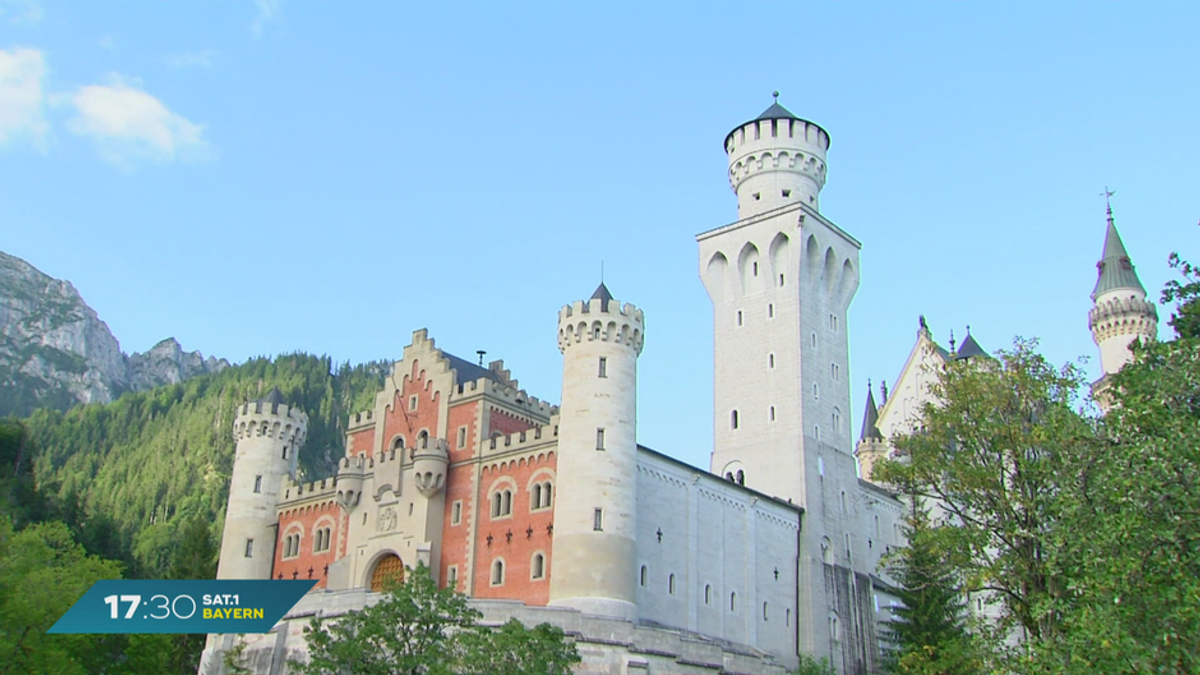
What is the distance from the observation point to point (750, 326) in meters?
63.4

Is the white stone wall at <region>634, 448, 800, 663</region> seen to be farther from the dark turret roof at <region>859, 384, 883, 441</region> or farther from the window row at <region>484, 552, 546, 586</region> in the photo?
the dark turret roof at <region>859, 384, 883, 441</region>

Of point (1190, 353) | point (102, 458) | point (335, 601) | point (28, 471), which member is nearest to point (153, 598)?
point (335, 601)

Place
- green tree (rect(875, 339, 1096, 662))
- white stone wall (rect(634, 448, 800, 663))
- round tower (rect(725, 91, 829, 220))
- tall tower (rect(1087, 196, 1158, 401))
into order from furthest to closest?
tall tower (rect(1087, 196, 1158, 401)) → round tower (rect(725, 91, 829, 220)) → white stone wall (rect(634, 448, 800, 663)) → green tree (rect(875, 339, 1096, 662))

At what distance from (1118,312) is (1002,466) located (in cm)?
4427

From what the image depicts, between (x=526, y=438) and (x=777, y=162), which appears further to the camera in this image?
(x=777, y=162)

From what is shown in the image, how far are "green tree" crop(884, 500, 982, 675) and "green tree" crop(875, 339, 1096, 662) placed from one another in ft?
3.69

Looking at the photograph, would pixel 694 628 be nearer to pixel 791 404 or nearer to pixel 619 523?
pixel 619 523

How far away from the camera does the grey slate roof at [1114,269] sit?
7281cm

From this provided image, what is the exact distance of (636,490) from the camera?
47.5 metres

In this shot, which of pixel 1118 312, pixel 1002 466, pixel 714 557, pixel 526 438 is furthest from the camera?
pixel 1118 312

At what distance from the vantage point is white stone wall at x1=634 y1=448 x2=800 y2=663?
48.6m

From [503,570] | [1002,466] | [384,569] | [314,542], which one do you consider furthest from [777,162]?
[1002,466]

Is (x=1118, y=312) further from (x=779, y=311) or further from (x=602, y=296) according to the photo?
(x=602, y=296)

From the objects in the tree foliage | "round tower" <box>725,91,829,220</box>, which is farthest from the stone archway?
"round tower" <box>725,91,829,220</box>
